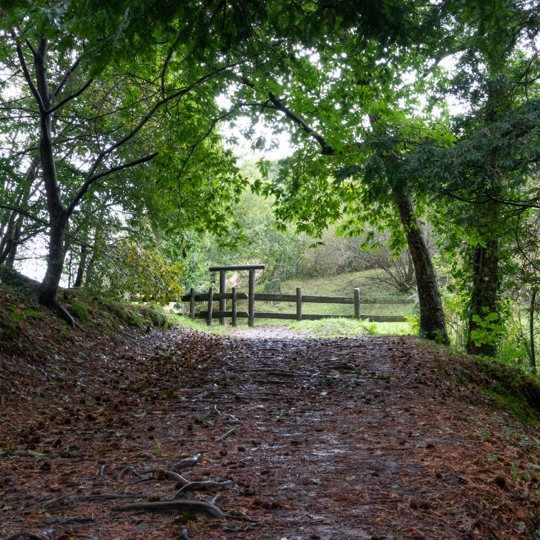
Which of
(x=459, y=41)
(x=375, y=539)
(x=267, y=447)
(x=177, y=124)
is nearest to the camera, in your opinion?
(x=375, y=539)

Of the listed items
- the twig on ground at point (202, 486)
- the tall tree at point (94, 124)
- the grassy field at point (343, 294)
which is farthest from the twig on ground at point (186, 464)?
the grassy field at point (343, 294)

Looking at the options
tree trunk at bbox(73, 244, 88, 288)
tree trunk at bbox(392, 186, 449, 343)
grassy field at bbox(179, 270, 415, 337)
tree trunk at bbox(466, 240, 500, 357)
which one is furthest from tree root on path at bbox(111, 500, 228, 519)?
grassy field at bbox(179, 270, 415, 337)

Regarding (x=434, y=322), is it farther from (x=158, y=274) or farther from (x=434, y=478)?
(x=434, y=478)

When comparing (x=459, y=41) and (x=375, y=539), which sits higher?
(x=459, y=41)

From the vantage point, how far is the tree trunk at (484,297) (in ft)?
33.3

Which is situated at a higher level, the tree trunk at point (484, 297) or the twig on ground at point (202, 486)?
the tree trunk at point (484, 297)

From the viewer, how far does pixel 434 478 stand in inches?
129

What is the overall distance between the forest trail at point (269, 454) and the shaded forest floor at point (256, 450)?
0.6 inches

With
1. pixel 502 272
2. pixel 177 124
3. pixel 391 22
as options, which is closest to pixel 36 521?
pixel 391 22

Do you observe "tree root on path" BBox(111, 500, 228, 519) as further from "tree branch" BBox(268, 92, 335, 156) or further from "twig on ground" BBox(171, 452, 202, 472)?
"tree branch" BBox(268, 92, 335, 156)

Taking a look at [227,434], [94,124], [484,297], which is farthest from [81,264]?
[484,297]

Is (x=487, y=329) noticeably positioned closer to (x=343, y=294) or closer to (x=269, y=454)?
(x=269, y=454)

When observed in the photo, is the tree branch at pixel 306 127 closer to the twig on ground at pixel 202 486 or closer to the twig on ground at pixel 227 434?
the twig on ground at pixel 227 434

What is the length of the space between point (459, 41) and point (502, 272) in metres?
4.66
